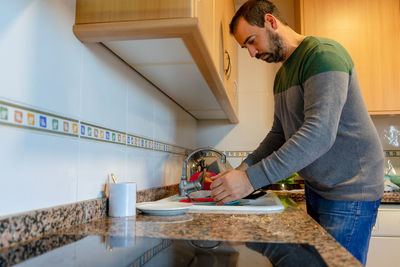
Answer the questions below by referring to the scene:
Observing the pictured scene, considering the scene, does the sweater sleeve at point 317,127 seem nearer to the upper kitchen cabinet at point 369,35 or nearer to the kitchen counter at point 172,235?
the kitchen counter at point 172,235

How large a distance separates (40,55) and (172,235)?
48 cm

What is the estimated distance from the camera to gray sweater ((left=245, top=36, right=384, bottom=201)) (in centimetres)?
93

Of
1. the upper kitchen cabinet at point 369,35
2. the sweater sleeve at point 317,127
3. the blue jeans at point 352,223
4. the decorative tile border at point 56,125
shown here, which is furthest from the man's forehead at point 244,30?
the upper kitchen cabinet at point 369,35

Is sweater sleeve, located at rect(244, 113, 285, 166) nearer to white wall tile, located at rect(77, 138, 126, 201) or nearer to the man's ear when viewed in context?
the man's ear

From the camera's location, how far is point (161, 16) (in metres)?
0.80

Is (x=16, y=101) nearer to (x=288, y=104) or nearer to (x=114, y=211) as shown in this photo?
(x=114, y=211)

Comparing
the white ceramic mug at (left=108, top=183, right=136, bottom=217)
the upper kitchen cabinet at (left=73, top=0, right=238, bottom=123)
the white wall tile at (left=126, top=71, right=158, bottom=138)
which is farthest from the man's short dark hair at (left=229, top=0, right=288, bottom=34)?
the white ceramic mug at (left=108, top=183, right=136, bottom=217)

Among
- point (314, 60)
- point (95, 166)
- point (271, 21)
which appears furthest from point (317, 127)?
point (95, 166)

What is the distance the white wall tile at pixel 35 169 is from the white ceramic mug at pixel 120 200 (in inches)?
5.2

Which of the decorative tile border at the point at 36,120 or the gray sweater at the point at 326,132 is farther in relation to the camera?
the gray sweater at the point at 326,132

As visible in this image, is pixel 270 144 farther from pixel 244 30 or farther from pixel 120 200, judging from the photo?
pixel 120 200

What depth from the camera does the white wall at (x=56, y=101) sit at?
62cm

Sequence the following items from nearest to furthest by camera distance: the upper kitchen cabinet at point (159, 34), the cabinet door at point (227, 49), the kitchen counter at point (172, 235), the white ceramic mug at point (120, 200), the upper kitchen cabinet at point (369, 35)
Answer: the kitchen counter at point (172, 235), the upper kitchen cabinet at point (159, 34), the white ceramic mug at point (120, 200), the cabinet door at point (227, 49), the upper kitchen cabinet at point (369, 35)

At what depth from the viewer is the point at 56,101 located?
747mm
